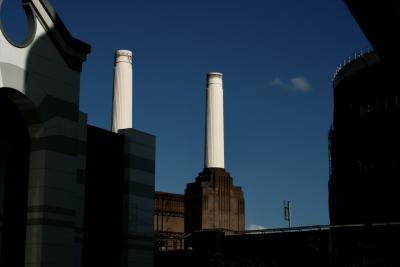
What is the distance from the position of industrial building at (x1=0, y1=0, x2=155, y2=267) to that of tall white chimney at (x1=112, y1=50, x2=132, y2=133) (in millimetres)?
37697

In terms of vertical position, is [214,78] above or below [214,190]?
above

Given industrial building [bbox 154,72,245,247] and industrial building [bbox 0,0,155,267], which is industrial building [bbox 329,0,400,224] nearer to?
industrial building [bbox 154,72,245,247]

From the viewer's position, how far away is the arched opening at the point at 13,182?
1955cm

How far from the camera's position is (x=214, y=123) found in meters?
64.1

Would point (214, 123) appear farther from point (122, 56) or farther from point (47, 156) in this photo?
point (47, 156)

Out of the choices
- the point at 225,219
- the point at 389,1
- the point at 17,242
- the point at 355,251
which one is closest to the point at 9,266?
the point at 17,242

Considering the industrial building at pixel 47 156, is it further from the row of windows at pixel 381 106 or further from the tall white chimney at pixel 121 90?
the tall white chimney at pixel 121 90

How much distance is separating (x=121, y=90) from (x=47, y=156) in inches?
1639

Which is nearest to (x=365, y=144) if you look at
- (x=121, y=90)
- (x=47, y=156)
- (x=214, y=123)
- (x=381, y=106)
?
(x=381, y=106)

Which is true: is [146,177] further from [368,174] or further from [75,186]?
[368,174]

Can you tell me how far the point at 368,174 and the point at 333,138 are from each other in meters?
6.63

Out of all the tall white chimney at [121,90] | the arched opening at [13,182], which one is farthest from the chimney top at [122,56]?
the arched opening at [13,182]

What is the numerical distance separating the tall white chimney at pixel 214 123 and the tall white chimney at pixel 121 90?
7.87m

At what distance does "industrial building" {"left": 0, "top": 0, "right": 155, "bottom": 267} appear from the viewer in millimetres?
19391
